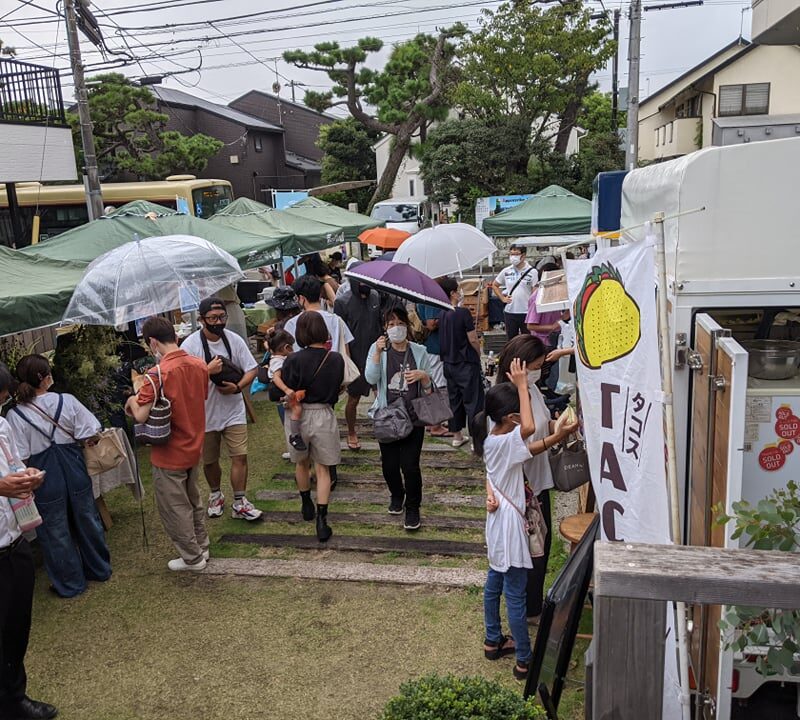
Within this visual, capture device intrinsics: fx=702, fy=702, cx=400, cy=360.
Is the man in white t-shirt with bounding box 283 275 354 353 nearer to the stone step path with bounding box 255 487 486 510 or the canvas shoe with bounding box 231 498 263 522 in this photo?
the stone step path with bounding box 255 487 486 510

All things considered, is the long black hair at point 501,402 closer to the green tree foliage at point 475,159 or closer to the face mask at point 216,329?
the face mask at point 216,329

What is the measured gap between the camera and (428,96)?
28859mm

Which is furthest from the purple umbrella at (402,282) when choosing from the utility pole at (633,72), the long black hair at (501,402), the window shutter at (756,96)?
the window shutter at (756,96)

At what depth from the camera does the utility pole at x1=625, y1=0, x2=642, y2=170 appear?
14.9 m

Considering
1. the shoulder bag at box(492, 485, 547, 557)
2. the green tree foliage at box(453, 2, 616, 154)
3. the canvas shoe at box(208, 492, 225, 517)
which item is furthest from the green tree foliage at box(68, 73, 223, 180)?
the shoulder bag at box(492, 485, 547, 557)

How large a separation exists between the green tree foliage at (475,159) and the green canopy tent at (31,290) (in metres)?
19.4

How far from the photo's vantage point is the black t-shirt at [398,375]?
18.1ft

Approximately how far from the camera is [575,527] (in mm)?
4230

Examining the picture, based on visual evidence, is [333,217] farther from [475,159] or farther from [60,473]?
[475,159]

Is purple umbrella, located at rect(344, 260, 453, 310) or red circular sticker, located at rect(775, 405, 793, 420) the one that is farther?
purple umbrella, located at rect(344, 260, 453, 310)

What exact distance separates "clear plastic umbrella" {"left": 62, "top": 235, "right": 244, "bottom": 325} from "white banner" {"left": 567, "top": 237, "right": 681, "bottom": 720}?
3764mm

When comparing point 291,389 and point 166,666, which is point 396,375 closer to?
point 291,389

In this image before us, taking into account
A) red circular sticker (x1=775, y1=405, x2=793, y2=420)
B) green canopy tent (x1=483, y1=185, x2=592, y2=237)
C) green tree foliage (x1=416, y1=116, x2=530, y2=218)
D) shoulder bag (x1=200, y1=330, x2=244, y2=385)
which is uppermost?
green tree foliage (x1=416, y1=116, x2=530, y2=218)

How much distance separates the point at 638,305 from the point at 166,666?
3340 mm
